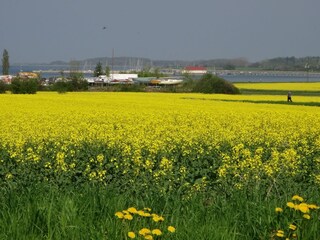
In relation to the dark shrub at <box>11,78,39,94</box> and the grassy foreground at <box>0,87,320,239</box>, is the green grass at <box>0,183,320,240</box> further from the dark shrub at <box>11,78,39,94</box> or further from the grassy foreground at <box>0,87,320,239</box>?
the dark shrub at <box>11,78,39,94</box>

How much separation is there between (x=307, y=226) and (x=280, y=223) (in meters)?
0.24

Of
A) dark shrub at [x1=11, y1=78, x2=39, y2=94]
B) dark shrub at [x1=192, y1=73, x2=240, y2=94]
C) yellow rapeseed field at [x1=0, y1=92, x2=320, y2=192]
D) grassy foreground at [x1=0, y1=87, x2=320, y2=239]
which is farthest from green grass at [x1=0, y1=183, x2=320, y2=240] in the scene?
dark shrub at [x1=192, y1=73, x2=240, y2=94]

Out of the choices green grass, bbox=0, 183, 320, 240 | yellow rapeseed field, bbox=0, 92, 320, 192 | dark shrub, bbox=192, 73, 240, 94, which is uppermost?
green grass, bbox=0, 183, 320, 240

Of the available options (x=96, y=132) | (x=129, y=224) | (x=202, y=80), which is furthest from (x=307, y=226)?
(x=202, y=80)

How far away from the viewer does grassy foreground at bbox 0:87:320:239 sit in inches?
209

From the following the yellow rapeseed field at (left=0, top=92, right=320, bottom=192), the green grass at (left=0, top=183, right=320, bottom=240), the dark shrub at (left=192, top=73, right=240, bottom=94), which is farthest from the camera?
the dark shrub at (left=192, top=73, right=240, bottom=94)

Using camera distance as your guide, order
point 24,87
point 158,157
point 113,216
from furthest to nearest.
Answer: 1. point 24,87
2. point 158,157
3. point 113,216

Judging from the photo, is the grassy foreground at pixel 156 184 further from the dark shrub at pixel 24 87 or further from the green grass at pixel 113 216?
the dark shrub at pixel 24 87

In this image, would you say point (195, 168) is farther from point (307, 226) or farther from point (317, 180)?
point (307, 226)

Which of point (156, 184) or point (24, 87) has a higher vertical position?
point (156, 184)

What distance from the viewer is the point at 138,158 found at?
8914 millimetres

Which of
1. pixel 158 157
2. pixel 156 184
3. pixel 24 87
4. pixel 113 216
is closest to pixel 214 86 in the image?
pixel 24 87

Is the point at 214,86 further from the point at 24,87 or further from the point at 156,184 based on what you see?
the point at 156,184

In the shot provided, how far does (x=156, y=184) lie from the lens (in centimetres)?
805
